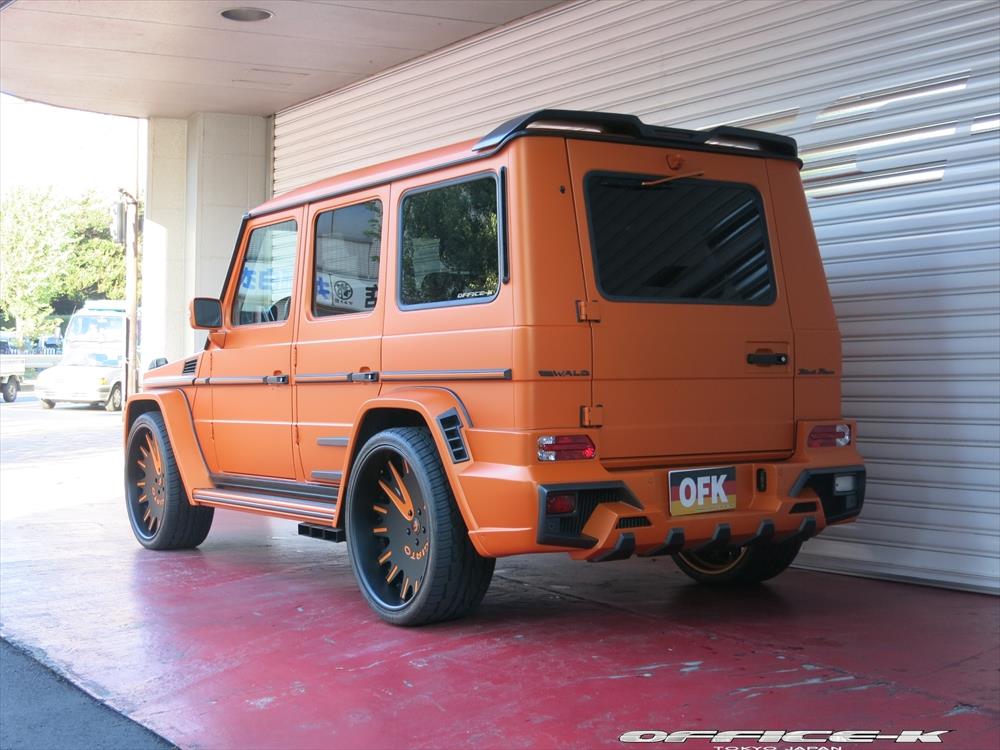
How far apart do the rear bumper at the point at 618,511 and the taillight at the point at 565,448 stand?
0.11 ft

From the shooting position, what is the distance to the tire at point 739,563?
6355 millimetres

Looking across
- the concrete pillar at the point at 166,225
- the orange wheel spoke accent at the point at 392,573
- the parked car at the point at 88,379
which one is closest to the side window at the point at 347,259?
the orange wheel spoke accent at the point at 392,573

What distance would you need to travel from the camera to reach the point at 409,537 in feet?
18.6

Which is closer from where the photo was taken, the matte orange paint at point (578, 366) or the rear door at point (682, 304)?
the matte orange paint at point (578, 366)

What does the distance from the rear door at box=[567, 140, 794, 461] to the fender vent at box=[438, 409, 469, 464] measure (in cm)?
61

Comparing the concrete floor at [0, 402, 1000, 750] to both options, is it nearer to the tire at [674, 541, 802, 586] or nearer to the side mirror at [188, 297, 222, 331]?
the tire at [674, 541, 802, 586]

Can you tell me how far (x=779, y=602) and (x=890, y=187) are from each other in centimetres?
254

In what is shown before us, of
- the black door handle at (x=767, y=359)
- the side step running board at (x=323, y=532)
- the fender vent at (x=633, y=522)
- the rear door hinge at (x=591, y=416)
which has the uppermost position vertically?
the black door handle at (x=767, y=359)

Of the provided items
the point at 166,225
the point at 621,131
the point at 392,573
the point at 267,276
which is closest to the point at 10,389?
the point at 166,225

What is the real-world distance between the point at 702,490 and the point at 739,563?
1.43 metres

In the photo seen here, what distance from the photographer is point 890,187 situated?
695 centimetres

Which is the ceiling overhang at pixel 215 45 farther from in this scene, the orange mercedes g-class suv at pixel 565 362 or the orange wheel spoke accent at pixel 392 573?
the orange wheel spoke accent at pixel 392 573

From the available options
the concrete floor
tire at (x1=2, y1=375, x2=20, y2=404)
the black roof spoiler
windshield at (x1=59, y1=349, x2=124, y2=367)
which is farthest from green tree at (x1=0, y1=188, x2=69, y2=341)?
the black roof spoiler

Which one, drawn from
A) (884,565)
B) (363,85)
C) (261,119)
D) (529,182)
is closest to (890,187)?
(884,565)
